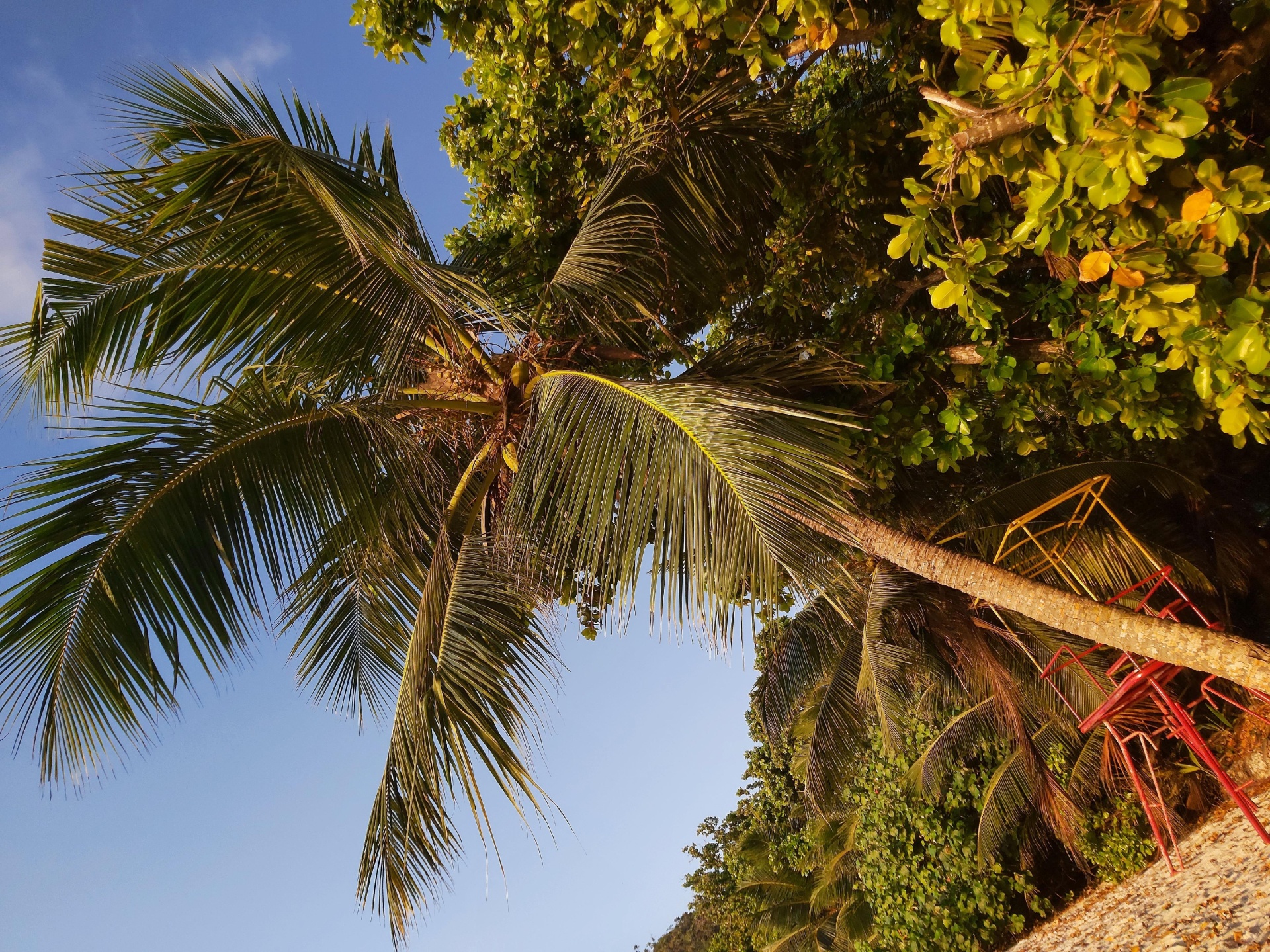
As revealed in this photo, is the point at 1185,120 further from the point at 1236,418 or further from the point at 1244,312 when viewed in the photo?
the point at 1236,418

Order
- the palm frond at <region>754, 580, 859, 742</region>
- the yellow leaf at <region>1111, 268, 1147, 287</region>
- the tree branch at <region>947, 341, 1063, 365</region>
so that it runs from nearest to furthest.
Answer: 1. the yellow leaf at <region>1111, 268, 1147, 287</region>
2. the tree branch at <region>947, 341, 1063, 365</region>
3. the palm frond at <region>754, 580, 859, 742</region>

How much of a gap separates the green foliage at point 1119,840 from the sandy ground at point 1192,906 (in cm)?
18

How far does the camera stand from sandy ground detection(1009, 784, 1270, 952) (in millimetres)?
5785

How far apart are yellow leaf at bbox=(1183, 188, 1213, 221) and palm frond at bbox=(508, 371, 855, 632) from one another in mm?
1479

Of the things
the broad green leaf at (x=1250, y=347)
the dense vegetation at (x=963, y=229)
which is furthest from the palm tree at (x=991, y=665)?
the broad green leaf at (x=1250, y=347)

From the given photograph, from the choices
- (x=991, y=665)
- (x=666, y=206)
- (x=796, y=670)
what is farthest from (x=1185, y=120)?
(x=796, y=670)

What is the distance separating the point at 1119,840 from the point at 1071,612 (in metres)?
7.85

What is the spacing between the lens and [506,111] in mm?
7102

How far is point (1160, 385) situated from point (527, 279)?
4.58 m

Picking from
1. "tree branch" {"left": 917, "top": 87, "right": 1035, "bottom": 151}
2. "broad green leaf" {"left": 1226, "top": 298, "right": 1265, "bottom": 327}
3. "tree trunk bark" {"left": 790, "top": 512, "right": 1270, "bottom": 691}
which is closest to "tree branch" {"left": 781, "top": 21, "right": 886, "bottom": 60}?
"tree branch" {"left": 917, "top": 87, "right": 1035, "bottom": 151}

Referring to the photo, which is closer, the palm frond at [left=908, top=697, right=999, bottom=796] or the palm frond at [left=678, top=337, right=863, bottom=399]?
the palm frond at [left=678, top=337, right=863, bottom=399]

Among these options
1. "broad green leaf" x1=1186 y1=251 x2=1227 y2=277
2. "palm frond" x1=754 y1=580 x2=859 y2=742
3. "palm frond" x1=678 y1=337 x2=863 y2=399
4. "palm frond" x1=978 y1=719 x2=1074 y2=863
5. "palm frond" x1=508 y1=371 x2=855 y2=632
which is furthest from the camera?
"palm frond" x1=978 y1=719 x2=1074 y2=863

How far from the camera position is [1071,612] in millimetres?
3830

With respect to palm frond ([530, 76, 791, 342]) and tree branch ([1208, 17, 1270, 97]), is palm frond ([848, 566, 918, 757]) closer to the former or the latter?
palm frond ([530, 76, 791, 342])
